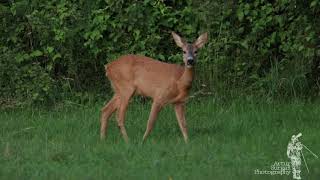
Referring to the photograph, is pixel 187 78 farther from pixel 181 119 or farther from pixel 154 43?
pixel 154 43

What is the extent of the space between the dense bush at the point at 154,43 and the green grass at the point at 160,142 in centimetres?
78

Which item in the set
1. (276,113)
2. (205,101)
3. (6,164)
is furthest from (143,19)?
(6,164)

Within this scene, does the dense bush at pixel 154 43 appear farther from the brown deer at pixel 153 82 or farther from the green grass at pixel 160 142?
the brown deer at pixel 153 82

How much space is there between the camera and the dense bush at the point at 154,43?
41.6ft

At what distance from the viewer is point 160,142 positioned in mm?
9328

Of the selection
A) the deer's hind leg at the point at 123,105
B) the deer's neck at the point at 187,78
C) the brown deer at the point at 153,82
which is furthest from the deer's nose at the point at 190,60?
the deer's hind leg at the point at 123,105

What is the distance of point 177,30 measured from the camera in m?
13.6

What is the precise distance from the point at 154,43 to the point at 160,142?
4.28m

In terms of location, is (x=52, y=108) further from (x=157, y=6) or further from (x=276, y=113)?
(x=276, y=113)

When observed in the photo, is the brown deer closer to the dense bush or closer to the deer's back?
the deer's back

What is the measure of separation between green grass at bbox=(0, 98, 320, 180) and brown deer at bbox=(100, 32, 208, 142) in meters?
0.22

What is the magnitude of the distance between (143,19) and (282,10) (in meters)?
2.15

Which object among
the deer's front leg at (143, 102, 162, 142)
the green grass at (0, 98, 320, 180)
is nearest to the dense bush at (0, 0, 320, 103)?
the green grass at (0, 98, 320, 180)
